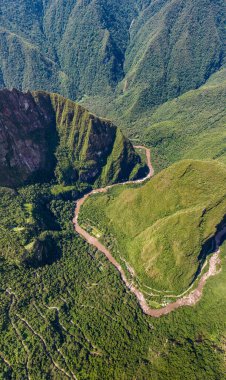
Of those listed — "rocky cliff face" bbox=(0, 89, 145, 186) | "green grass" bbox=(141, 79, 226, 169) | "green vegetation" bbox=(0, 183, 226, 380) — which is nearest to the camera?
"green vegetation" bbox=(0, 183, 226, 380)

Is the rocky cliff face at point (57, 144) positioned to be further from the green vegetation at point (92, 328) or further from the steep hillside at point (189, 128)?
the steep hillside at point (189, 128)

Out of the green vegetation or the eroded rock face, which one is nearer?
the green vegetation

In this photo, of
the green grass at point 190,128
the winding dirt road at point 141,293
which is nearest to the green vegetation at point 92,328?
the winding dirt road at point 141,293

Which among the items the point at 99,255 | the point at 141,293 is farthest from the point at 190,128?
the point at 141,293

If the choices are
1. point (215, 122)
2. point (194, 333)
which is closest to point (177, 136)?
point (215, 122)

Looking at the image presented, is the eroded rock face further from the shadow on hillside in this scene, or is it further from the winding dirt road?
the shadow on hillside

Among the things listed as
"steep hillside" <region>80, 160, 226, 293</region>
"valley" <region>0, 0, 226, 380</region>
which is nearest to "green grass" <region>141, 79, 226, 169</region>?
"valley" <region>0, 0, 226, 380</region>
